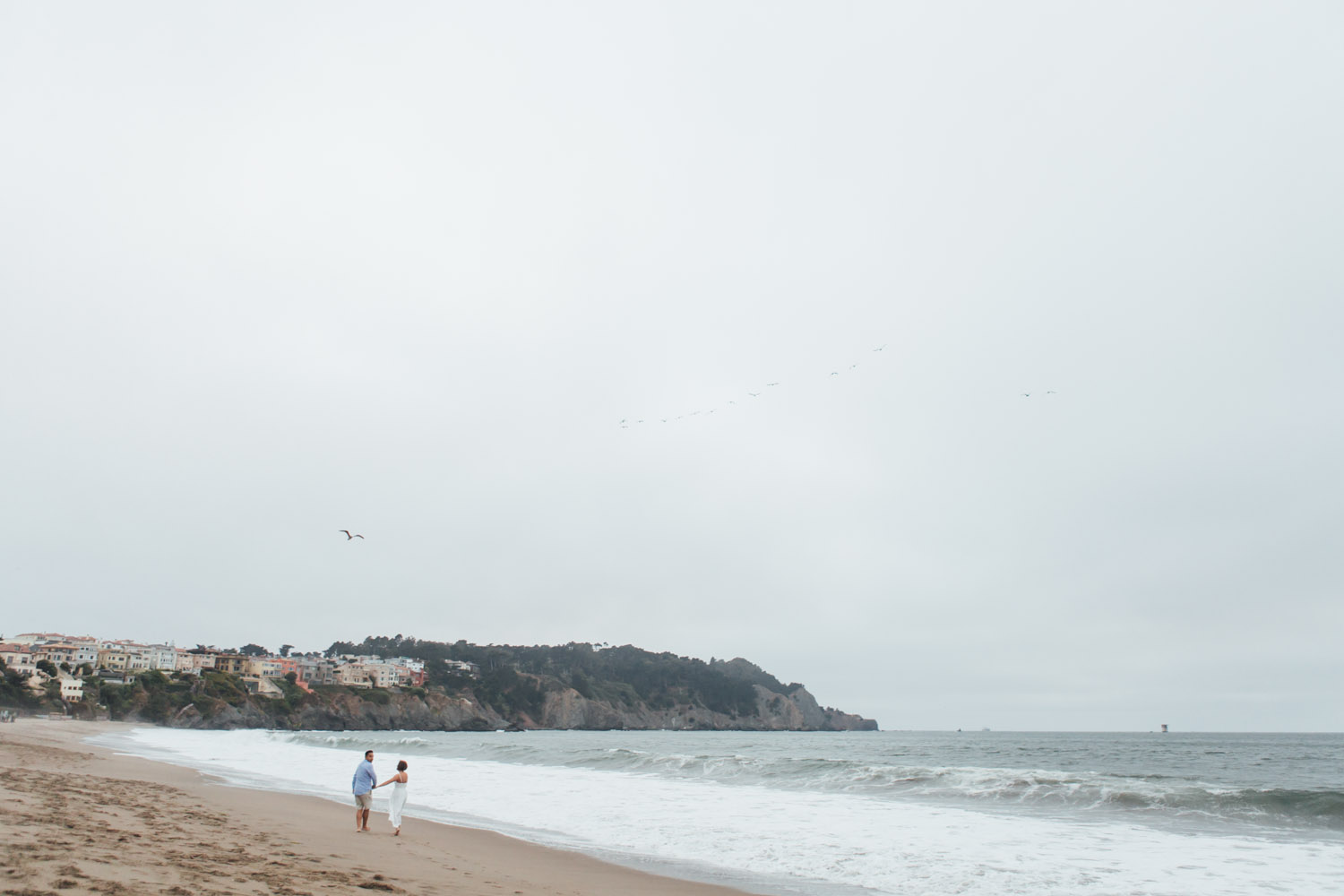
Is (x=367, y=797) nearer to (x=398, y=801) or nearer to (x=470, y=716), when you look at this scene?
(x=398, y=801)

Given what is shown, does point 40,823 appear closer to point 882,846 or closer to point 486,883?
point 486,883

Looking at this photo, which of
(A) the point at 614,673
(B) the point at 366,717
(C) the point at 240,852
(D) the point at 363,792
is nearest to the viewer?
(C) the point at 240,852

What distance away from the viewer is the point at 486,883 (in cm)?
998

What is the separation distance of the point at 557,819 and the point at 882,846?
317 inches

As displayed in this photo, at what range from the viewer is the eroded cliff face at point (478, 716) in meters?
96.8

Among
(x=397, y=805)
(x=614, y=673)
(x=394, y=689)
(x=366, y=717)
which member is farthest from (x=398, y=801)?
(x=614, y=673)

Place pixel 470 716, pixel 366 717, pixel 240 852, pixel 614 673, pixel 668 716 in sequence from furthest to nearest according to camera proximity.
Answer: pixel 614 673 < pixel 668 716 < pixel 470 716 < pixel 366 717 < pixel 240 852

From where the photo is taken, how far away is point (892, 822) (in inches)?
704

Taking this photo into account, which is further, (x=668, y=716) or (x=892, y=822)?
(x=668, y=716)

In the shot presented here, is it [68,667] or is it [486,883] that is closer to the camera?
[486,883]

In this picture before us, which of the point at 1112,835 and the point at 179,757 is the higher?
the point at 1112,835

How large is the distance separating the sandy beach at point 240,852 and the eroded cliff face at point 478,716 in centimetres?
8519

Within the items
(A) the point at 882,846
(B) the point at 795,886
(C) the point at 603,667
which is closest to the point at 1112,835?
(A) the point at 882,846

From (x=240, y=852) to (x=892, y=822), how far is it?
44.1 feet
